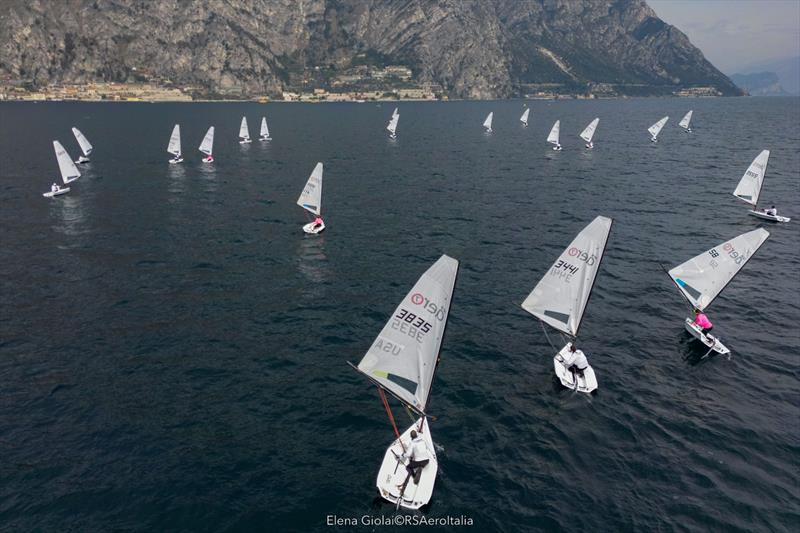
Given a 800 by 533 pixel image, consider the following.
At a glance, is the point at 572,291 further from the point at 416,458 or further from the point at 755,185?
the point at 755,185

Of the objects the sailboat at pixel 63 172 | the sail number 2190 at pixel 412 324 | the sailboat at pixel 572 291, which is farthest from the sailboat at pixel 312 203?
the sailboat at pixel 63 172

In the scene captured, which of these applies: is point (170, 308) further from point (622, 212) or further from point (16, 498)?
point (622, 212)

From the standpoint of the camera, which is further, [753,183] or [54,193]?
[54,193]

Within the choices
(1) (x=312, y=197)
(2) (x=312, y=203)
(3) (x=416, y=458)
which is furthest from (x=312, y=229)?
(3) (x=416, y=458)

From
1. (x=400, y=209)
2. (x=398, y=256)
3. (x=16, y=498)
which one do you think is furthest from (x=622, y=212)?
(x=16, y=498)

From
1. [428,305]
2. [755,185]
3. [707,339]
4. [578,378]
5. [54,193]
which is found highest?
[755,185]

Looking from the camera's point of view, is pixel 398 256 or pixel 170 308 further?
pixel 398 256

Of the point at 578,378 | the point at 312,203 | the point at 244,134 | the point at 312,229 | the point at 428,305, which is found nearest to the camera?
the point at 428,305

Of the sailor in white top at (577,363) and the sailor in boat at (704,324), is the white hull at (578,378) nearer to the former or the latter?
the sailor in white top at (577,363)
